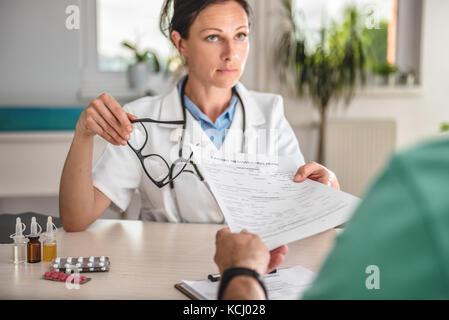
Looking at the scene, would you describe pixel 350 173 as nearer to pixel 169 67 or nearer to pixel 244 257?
pixel 169 67

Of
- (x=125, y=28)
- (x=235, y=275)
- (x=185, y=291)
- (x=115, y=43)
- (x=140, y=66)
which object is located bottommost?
(x=185, y=291)

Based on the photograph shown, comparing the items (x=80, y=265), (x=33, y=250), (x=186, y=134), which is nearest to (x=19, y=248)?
(x=33, y=250)

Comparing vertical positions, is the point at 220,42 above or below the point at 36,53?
below

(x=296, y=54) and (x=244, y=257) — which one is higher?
(x=296, y=54)

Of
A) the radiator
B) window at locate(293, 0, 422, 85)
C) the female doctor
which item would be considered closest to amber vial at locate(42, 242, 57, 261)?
the female doctor

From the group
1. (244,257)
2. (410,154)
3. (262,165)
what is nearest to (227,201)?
(262,165)

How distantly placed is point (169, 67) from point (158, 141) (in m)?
2.25

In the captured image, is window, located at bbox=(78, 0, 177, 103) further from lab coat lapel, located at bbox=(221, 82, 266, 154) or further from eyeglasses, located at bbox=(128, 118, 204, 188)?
eyeglasses, located at bbox=(128, 118, 204, 188)

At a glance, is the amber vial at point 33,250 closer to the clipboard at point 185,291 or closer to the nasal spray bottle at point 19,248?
the nasal spray bottle at point 19,248

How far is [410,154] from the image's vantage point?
36 centimetres

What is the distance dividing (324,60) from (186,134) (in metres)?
2.35

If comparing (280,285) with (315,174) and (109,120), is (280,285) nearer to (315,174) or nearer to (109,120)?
(315,174)

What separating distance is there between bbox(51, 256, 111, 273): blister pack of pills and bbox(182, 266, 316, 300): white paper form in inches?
7.2

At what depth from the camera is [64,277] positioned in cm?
94
